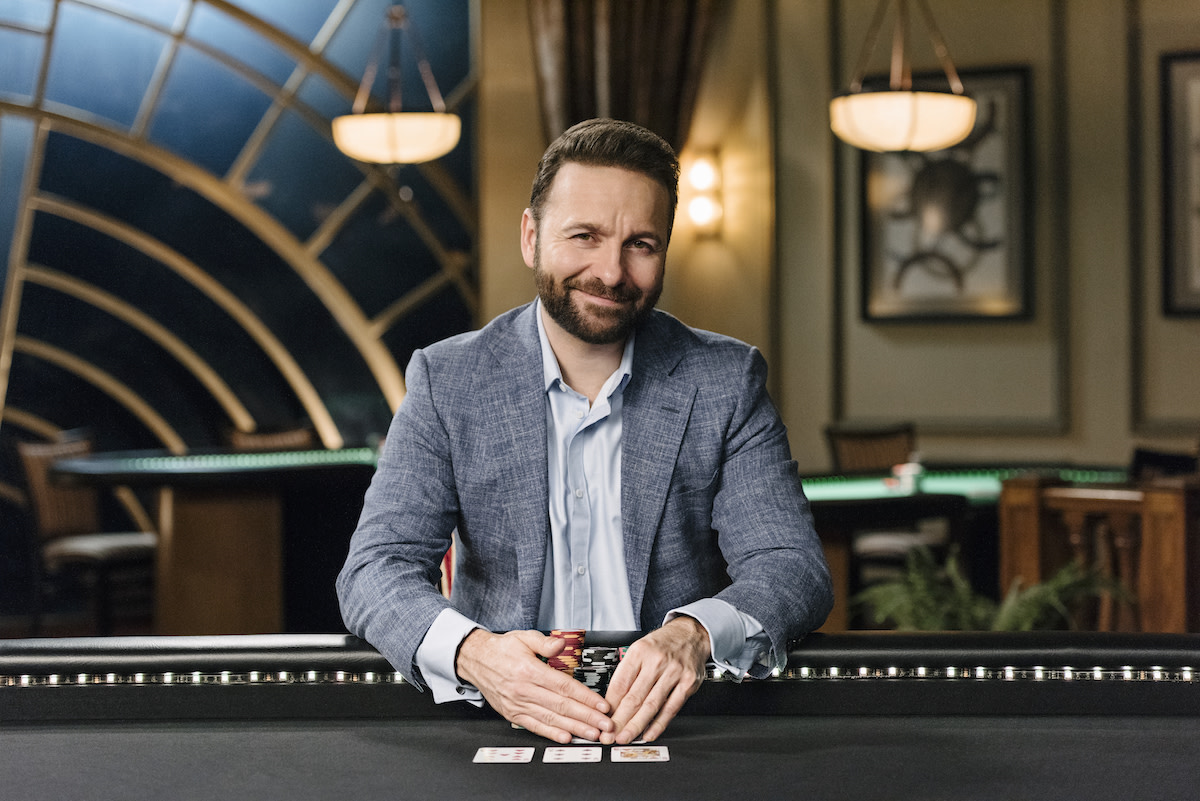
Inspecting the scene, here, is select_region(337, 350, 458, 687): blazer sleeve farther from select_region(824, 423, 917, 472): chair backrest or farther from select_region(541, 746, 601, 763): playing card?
select_region(824, 423, 917, 472): chair backrest

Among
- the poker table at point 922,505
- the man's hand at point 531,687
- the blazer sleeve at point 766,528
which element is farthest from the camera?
the poker table at point 922,505

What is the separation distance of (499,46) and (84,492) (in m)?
3.19

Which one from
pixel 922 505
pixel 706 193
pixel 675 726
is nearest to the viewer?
pixel 675 726

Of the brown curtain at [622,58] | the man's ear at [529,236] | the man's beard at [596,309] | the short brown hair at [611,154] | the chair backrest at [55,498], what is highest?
the brown curtain at [622,58]

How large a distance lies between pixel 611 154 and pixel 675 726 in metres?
0.87

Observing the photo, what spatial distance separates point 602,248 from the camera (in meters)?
1.81

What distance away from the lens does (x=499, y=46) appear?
6.53 meters

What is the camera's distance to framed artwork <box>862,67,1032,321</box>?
6.07 meters

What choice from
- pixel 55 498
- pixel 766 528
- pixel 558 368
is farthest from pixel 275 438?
pixel 766 528

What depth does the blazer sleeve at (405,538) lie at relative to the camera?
5.12 feet

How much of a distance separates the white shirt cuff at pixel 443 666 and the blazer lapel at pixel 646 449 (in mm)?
403

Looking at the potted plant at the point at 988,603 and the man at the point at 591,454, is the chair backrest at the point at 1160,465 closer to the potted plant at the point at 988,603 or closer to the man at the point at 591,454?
the potted plant at the point at 988,603

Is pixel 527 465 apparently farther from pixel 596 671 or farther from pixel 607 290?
pixel 596 671

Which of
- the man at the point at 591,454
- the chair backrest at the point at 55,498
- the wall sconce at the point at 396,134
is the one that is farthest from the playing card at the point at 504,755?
the wall sconce at the point at 396,134
